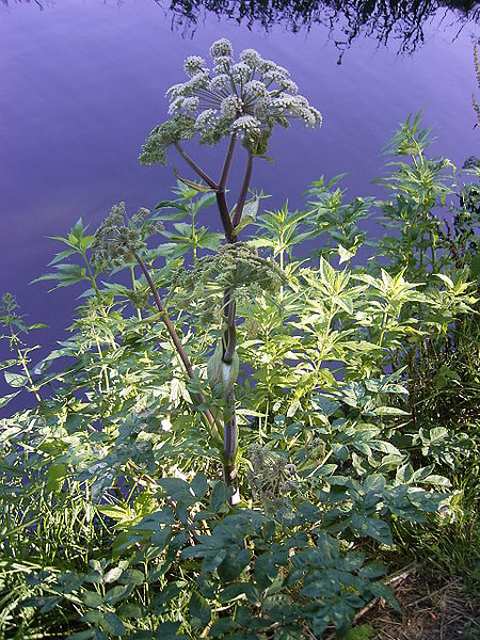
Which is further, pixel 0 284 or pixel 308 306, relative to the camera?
pixel 0 284

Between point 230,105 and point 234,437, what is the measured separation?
68 centimetres

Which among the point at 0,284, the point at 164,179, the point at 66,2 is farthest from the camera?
the point at 66,2

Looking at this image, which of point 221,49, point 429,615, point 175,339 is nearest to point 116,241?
point 175,339

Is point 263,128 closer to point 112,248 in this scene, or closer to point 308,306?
Result: point 112,248

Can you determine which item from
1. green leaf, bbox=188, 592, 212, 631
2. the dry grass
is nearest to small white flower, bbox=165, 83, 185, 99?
green leaf, bbox=188, 592, 212, 631

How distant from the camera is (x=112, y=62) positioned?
5164 mm

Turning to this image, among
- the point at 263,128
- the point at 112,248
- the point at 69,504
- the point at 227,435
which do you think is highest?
the point at 263,128

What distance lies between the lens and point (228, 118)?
1212mm

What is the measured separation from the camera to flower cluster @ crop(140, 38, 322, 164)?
1.21 m

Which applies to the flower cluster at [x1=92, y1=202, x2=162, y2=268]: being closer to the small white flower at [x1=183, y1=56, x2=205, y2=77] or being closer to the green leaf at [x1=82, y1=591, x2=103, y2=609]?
the small white flower at [x1=183, y1=56, x2=205, y2=77]

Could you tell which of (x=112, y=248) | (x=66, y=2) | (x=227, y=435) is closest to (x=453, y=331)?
(x=227, y=435)

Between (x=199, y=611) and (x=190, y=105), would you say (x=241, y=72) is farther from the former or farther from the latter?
(x=199, y=611)

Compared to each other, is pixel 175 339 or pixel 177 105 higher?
pixel 177 105

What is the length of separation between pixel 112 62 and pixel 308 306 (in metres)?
4.21
